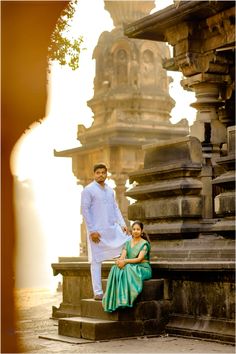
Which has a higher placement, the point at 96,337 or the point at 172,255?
the point at 172,255

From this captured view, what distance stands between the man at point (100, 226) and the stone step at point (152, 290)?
0.56 metres

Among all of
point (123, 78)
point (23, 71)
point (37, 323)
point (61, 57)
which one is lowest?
point (37, 323)

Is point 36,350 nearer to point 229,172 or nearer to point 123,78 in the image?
point 229,172

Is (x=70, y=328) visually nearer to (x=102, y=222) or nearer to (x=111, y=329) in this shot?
(x=111, y=329)

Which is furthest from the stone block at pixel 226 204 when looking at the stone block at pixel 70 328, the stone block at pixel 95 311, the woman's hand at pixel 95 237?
the stone block at pixel 70 328

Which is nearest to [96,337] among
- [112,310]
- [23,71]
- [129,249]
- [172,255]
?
[112,310]

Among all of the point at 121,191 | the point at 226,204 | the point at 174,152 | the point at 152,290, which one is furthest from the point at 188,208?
the point at 121,191

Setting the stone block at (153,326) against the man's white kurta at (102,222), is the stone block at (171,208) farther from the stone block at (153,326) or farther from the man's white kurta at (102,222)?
the stone block at (153,326)

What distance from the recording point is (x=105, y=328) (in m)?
8.02

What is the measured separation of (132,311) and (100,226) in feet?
3.86

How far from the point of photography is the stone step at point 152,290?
8398mm

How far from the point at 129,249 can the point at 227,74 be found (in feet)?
12.4

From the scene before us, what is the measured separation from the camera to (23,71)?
2.68 m

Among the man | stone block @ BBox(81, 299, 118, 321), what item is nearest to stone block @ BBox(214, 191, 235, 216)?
the man
